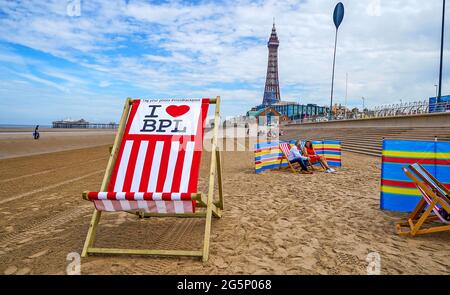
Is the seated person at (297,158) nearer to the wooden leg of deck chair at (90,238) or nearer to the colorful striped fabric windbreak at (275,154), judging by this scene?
the colorful striped fabric windbreak at (275,154)

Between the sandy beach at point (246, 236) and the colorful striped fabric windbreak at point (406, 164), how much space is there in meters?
0.23

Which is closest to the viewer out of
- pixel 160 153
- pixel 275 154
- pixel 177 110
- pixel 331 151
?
pixel 160 153

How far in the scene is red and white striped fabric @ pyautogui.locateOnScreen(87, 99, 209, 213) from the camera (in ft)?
9.46

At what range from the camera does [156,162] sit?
10.8 feet

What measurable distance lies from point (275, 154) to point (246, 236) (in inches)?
232

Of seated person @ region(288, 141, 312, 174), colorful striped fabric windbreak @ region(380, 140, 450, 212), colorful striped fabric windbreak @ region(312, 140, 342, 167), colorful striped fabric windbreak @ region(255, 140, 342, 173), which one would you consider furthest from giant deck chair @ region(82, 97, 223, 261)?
colorful striped fabric windbreak @ region(312, 140, 342, 167)

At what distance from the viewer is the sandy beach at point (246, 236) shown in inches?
105

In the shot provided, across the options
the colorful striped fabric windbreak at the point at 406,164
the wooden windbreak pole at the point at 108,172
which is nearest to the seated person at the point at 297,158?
the colorful striped fabric windbreak at the point at 406,164

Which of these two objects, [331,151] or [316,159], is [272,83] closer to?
[331,151]

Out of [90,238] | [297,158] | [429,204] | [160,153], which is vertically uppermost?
[160,153]

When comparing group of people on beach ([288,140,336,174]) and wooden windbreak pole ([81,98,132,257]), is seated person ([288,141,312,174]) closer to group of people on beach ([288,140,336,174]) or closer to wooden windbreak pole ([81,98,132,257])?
group of people on beach ([288,140,336,174])

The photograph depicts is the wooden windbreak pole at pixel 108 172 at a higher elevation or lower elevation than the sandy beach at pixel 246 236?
higher

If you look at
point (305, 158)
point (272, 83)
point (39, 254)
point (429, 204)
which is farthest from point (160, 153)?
point (272, 83)
